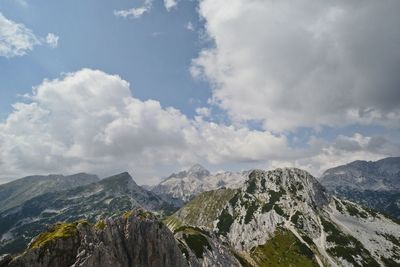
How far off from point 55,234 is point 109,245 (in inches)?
575

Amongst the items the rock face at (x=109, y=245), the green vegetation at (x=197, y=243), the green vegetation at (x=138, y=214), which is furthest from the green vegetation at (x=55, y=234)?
the green vegetation at (x=197, y=243)

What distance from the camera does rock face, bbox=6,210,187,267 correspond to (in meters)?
76.4

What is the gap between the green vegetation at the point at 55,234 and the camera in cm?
7786

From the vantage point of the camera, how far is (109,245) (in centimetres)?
9000

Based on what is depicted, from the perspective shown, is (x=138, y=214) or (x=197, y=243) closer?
(x=138, y=214)

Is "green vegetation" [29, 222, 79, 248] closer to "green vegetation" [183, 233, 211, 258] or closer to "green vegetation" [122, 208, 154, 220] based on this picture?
"green vegetation" [122, 208, 154, 220]

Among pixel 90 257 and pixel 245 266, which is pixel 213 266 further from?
pixel 90 257

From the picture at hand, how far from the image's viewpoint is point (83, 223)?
87.8m

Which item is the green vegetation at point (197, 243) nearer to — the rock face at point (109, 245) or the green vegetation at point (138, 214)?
the rock face at point (109, 245)

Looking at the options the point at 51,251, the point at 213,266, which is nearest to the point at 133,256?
the point at 51,251

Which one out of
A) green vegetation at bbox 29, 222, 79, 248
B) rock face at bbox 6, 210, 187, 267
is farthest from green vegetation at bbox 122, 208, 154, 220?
green vegetation at bbox 29, 222, 79, 248

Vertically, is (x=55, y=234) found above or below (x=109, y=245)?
above

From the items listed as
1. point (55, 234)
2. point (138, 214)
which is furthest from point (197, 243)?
point (55, 234)

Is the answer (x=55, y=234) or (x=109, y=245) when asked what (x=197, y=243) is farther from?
(x=55, y=234)
